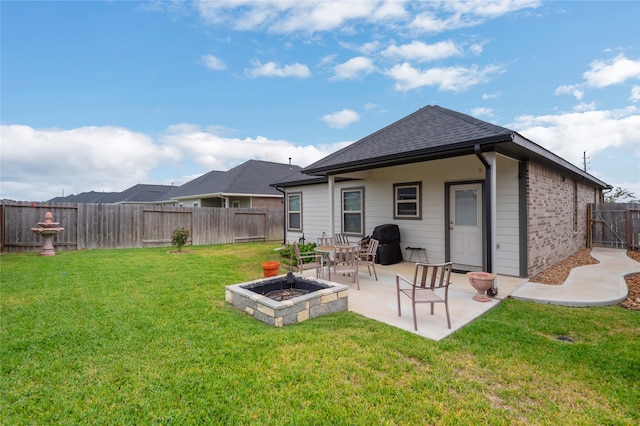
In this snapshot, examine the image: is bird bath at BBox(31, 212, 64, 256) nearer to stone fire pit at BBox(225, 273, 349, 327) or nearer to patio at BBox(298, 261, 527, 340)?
stone fire pit at BBox(225, 273, 349, 327)

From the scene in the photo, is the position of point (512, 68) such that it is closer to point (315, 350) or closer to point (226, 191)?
point (315, 350)

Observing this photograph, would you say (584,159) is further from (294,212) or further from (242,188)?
(242,188)

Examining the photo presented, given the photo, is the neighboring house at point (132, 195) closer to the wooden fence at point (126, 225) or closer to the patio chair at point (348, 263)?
the wooden fence at point (126, 225)

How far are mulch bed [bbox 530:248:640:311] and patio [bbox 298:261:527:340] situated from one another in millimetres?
610

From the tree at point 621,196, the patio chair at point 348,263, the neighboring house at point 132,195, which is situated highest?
the neighboring house at point 132,195

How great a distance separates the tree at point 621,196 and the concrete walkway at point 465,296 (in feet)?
69.6

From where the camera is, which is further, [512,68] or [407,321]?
[512,68]

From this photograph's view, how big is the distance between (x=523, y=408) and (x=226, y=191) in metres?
16.9

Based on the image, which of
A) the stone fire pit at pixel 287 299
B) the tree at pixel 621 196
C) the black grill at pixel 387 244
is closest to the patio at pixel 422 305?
the stone fire pit at pixel 287 299

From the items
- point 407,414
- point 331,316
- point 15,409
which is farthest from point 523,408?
point 15,409

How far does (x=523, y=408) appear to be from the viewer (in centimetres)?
223

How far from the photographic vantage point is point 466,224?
24.1 feet

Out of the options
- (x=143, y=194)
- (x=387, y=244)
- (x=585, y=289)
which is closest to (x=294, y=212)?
(x=387, y=244)

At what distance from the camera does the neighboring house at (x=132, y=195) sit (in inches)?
1114
